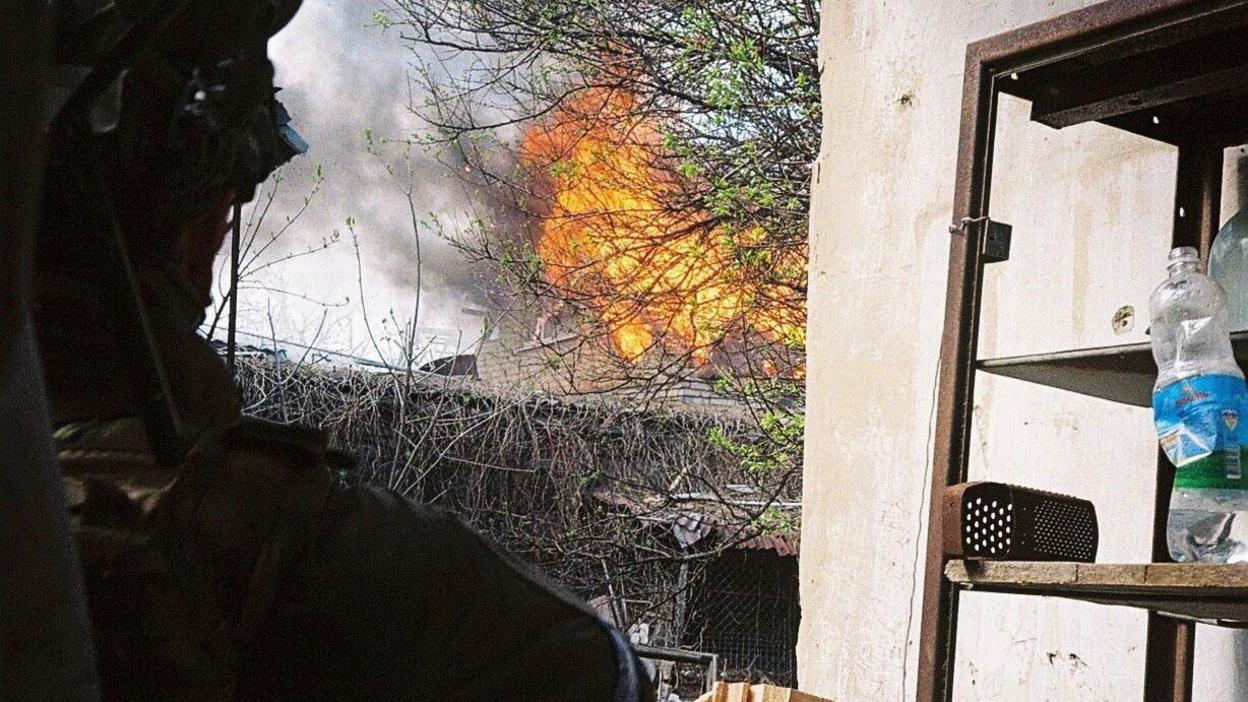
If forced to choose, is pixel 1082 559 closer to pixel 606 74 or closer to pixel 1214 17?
pixel 1214 17

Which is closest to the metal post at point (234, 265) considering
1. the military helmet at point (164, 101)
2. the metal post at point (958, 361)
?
the military helmet at point (164, 101)

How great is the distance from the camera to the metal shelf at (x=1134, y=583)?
1.33 metres

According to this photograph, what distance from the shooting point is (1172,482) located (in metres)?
1.83

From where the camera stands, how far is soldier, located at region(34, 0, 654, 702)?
2.48 feet

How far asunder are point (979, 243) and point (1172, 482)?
0.46m

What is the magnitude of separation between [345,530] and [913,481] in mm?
1503

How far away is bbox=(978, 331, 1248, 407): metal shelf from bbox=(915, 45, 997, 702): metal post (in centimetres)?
6

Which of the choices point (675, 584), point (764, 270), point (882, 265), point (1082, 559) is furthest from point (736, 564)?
point (1082, 559)

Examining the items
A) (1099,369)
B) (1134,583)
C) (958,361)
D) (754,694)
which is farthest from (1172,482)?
(754,694)

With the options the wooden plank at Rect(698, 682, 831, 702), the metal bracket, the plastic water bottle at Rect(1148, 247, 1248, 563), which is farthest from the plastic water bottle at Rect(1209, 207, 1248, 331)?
the wooden plank at Rect(698, 682, 831, 702)

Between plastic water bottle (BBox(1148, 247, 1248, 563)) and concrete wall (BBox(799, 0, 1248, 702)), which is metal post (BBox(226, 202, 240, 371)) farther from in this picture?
concrete wall (BBox(799, 0, 1248, 702))

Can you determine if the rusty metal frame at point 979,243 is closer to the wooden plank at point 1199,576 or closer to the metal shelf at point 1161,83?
the metal shelf at point 1161,83

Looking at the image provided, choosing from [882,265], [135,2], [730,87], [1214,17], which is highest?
[730,87]

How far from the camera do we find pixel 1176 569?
1.35 meters
